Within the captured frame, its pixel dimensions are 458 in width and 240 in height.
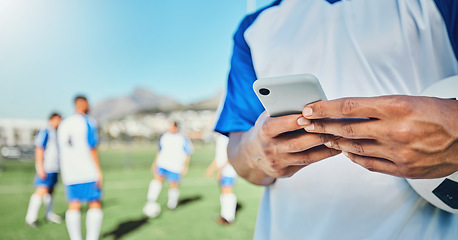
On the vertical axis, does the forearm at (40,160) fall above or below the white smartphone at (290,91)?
below

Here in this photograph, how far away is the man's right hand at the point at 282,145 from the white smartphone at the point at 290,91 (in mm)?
22

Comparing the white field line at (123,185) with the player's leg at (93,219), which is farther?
the white field line at (123,185)

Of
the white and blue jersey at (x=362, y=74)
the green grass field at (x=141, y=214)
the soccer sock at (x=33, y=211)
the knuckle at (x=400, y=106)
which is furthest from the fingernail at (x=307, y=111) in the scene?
the soccer sock at (x=33, y=211)

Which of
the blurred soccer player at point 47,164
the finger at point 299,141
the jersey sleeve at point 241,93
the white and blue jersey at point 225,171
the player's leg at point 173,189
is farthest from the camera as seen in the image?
the player's leg at point 173,189

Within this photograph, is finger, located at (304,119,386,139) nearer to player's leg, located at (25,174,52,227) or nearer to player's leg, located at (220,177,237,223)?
player's leg, located at (220,177,237,223)

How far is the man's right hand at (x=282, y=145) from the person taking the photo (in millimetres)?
568

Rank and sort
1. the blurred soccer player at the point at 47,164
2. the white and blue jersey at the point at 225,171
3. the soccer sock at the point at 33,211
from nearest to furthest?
the soccer sock at the point at 33,211 < the blurred soccer player at the point at 47,164 < the white and blue jersey at the point at 225,171

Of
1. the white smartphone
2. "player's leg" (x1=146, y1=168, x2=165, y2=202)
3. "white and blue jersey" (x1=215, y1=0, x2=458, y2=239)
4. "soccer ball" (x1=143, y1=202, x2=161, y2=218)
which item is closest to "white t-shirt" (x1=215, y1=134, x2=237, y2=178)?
"player's leg" (x1=146, y1=168, x2=165, y2=202)

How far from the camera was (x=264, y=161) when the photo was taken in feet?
2.35

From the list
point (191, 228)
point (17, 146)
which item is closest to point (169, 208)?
point (191, 228)

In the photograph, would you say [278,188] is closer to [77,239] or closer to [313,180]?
[313,180]

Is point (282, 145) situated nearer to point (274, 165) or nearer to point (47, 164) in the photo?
point (274, 165)

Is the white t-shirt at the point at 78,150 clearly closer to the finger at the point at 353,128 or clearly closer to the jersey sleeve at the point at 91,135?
the jersey sleeve at the point at 91,135

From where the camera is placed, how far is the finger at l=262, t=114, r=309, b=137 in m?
0.55
